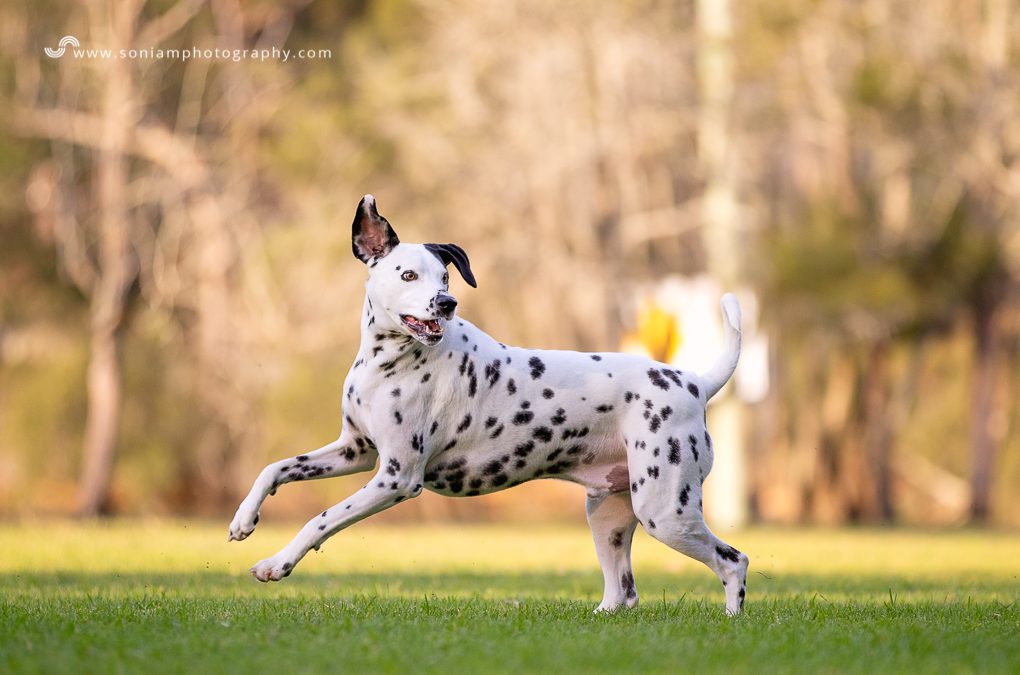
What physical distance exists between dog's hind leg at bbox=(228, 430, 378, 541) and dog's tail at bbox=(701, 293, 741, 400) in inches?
74.7

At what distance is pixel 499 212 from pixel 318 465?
72.1ft

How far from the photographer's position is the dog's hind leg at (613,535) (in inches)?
327

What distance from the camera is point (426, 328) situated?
286 inches

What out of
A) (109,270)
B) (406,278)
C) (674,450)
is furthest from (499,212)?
(406,278)

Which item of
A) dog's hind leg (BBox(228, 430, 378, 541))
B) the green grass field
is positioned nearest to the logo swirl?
the green grass field

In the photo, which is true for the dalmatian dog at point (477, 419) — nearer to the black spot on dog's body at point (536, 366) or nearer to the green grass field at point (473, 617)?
the black spot on dog's body at point (536, 366)

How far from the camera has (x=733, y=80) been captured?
90.5ft

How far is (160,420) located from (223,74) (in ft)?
23.9

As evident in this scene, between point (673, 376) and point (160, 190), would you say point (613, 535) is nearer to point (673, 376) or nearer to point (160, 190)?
point (673, 376)

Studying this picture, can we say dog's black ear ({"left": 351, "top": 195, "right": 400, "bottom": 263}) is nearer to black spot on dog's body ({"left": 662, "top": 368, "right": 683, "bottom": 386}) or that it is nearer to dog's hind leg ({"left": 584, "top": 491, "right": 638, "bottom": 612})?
black spot on dog's body ({"left": 662, "top": 368, "right": 683, "bottom": 386})

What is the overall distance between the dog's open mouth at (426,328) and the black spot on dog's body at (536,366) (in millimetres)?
704

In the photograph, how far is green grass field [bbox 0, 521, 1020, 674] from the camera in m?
6.20

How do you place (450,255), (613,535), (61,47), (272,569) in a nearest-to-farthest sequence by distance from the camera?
(272,569), (450,255), (613,535), (61,47)

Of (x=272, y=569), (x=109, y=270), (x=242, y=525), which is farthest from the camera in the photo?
(x=109, y=270)
